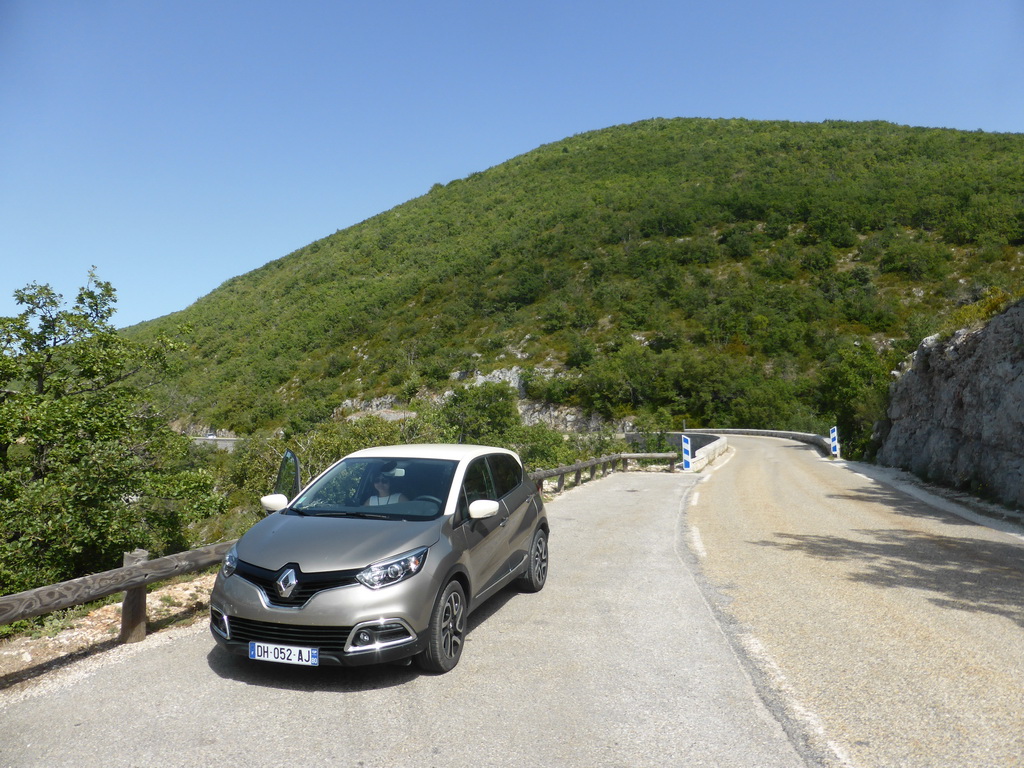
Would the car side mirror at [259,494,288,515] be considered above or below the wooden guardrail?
above

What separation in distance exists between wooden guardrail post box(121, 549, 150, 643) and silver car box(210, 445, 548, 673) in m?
1.11

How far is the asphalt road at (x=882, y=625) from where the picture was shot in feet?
12.5

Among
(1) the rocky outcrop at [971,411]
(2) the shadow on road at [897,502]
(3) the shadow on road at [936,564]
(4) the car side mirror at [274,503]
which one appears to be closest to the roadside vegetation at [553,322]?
(1) the rocky outcrop at [971,411]

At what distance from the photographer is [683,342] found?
7100cm

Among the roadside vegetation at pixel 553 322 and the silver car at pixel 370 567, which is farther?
the roadside vegetation at pixel 553 322

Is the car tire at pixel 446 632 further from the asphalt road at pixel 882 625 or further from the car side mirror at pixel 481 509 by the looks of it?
the asphalt road at pixel 882 625

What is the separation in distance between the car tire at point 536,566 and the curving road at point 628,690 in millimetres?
167

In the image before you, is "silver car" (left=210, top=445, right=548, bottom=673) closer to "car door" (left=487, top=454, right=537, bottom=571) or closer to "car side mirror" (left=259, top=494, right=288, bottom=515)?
"car side mirror" (left=259, top=494, right=288, bottom=515)

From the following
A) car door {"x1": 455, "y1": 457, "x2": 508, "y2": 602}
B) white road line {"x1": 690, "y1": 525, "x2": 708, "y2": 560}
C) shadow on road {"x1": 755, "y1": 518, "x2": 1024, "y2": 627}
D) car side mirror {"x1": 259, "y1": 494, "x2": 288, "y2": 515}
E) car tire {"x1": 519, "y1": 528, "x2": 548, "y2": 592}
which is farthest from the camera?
white road line {"x1": 690, "y1": 525, "x2": 708, "y2": 560}

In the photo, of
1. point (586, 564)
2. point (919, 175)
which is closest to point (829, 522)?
point (586, 564)

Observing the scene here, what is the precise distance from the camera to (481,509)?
537cm

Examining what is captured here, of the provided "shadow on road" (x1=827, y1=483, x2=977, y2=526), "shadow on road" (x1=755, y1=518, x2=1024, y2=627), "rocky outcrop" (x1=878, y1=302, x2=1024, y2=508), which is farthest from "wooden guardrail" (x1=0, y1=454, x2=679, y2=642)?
"rocky outcrop" (x1=878, y1=302, x2=1024, y2=508)

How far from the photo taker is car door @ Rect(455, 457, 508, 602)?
537 centimetres

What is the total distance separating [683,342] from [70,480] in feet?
221
